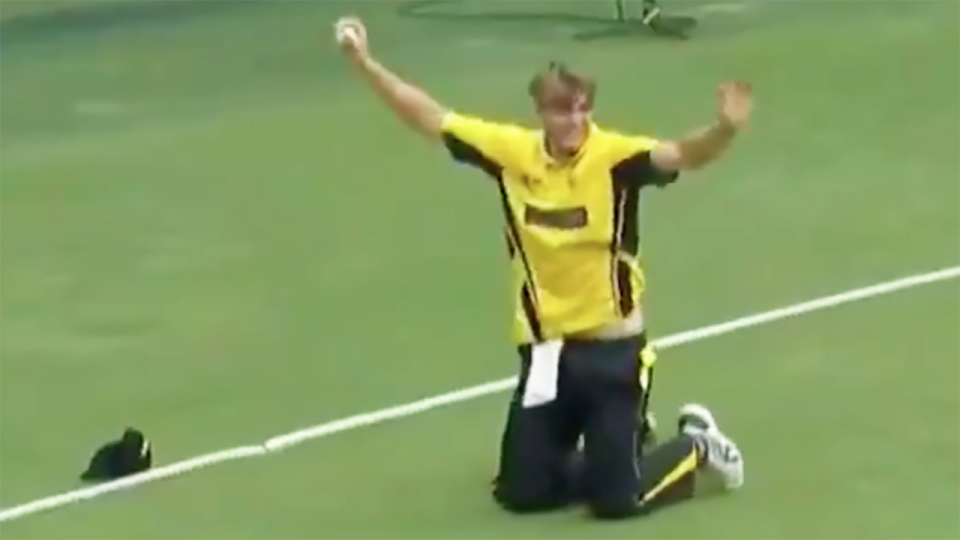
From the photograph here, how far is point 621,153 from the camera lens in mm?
7070

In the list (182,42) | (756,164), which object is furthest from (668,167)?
(182,42)

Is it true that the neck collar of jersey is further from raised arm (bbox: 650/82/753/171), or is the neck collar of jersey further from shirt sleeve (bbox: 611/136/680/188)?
raised arm (bbox: 650/82/753/171)

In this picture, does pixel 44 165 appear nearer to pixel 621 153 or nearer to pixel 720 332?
pixel 720 332

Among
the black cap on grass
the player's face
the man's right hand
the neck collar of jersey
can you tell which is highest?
the man's right hand

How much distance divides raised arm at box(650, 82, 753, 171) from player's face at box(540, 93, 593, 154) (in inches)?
9.1

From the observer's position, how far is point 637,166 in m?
7.04

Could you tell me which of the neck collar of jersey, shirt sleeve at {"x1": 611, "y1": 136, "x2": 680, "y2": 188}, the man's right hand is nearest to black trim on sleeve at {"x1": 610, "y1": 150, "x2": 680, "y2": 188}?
shirt sleeve at {"x1": 611, "y1": 136, "x2": 680, "y2": 188}

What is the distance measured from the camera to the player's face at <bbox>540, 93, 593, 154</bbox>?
7004 mm

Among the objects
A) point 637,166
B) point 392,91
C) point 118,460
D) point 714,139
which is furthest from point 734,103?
point 118,460

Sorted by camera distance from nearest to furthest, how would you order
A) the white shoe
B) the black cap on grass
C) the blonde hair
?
the blonde hair → the white shoe → the black cap on grass

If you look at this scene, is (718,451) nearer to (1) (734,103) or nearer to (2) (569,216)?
(2) (569,216)

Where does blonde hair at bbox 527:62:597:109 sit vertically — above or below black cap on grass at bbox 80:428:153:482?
above

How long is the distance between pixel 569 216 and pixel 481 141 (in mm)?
354

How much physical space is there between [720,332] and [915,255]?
1.22 metres
